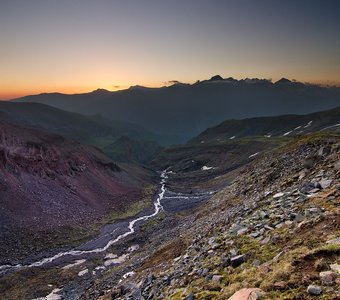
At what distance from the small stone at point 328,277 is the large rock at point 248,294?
7.01ft

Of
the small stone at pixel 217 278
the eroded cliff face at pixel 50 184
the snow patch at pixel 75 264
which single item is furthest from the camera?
the eroded cliff face at pixel 50 184

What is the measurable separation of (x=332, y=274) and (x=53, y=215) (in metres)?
75.5

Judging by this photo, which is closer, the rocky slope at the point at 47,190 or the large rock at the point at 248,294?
the large rock at the point at 248,294

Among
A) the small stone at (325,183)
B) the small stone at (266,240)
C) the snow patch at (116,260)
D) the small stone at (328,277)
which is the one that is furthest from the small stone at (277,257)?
the snow patch at (116,260)

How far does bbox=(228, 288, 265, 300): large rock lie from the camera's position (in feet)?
39.9

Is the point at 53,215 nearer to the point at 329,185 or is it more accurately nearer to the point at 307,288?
the point at 329,185

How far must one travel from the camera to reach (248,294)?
1265 cm

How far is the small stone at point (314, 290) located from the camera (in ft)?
37.3

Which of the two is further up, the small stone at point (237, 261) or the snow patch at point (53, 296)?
the small stone at point (237, 261)

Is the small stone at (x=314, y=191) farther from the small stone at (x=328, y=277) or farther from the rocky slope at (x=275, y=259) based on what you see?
the small stone at (x=328, y=277)

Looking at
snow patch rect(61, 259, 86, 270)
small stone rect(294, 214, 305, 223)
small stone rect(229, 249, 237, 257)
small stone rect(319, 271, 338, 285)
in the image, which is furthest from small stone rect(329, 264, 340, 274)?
snow patch rect(61, 259, 86, 270)

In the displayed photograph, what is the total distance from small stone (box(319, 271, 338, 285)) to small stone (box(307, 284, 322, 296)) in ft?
1.52

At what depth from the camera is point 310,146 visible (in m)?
49.8

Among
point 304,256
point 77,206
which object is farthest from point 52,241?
point 304,256
